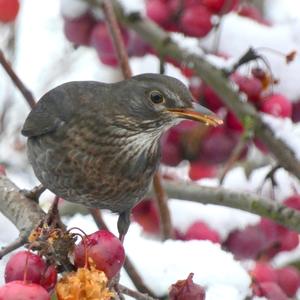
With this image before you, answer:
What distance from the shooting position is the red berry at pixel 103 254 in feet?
6.77

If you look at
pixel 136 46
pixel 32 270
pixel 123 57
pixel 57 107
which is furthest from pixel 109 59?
pixel 32 270

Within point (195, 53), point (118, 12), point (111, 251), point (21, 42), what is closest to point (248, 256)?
point (195, 53)

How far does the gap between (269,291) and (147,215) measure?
0.90 meters

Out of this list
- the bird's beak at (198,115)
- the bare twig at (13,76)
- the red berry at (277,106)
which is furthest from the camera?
the red berry at (277,106)

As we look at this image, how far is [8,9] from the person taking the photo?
137 inches

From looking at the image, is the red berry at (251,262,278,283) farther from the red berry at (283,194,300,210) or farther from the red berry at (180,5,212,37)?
the red berry at (180,5,212,37)

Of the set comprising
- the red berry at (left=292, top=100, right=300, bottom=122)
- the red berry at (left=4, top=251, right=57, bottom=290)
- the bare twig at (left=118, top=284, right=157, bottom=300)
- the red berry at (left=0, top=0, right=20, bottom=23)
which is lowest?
the bare twig at (left=118, top=284, right=157, bottom=300)

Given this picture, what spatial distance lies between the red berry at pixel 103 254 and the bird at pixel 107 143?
0.74 m


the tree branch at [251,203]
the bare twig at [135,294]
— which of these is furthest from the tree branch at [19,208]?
the tree branch at [251,203]

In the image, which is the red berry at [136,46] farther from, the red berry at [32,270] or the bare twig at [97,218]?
the red berry at [32,270]

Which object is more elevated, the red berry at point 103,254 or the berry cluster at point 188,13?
the berry cluster at point 188,13

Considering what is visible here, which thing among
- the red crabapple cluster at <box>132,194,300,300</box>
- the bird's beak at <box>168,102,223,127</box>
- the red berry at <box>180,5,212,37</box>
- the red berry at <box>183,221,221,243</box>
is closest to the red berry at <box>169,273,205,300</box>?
the bird's beak at <box>168,102,223,127</box>

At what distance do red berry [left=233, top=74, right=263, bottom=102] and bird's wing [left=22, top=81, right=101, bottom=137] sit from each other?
0.55 metres

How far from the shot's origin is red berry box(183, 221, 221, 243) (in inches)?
130
